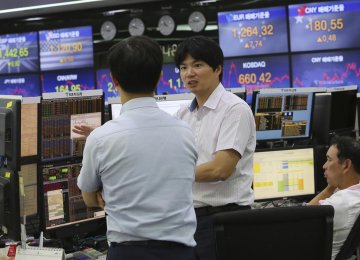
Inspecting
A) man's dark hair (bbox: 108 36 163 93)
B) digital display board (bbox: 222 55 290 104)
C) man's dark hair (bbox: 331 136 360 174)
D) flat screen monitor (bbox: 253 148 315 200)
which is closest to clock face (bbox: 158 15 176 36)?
digital display board (bbox: 222 55 290 104)

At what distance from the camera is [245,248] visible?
5.69ft

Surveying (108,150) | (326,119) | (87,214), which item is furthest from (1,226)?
(326,119)

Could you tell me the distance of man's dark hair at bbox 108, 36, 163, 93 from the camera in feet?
4.68

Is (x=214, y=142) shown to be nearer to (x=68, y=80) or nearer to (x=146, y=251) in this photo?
(x=146, y=251)

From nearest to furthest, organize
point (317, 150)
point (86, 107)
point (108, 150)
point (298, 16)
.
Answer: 1. point (108, 150)
2. point (86, 107)
3. point (317, 150)
4. point (298, 16)

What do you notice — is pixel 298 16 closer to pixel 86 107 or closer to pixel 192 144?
pixel 86 107

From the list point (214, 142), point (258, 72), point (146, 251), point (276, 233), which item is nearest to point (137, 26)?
point (258, 72)

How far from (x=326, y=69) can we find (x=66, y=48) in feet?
11.0

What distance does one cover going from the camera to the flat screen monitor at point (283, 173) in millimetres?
3180

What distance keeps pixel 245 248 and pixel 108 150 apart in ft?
2.00

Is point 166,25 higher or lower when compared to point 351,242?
higher

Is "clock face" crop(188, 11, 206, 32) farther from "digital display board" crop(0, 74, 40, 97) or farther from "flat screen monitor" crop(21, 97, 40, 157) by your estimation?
"flat screen monitor" crop(21, 97, 40, 157)

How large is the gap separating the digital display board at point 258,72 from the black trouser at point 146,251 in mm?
4958

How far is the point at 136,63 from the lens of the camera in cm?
142
